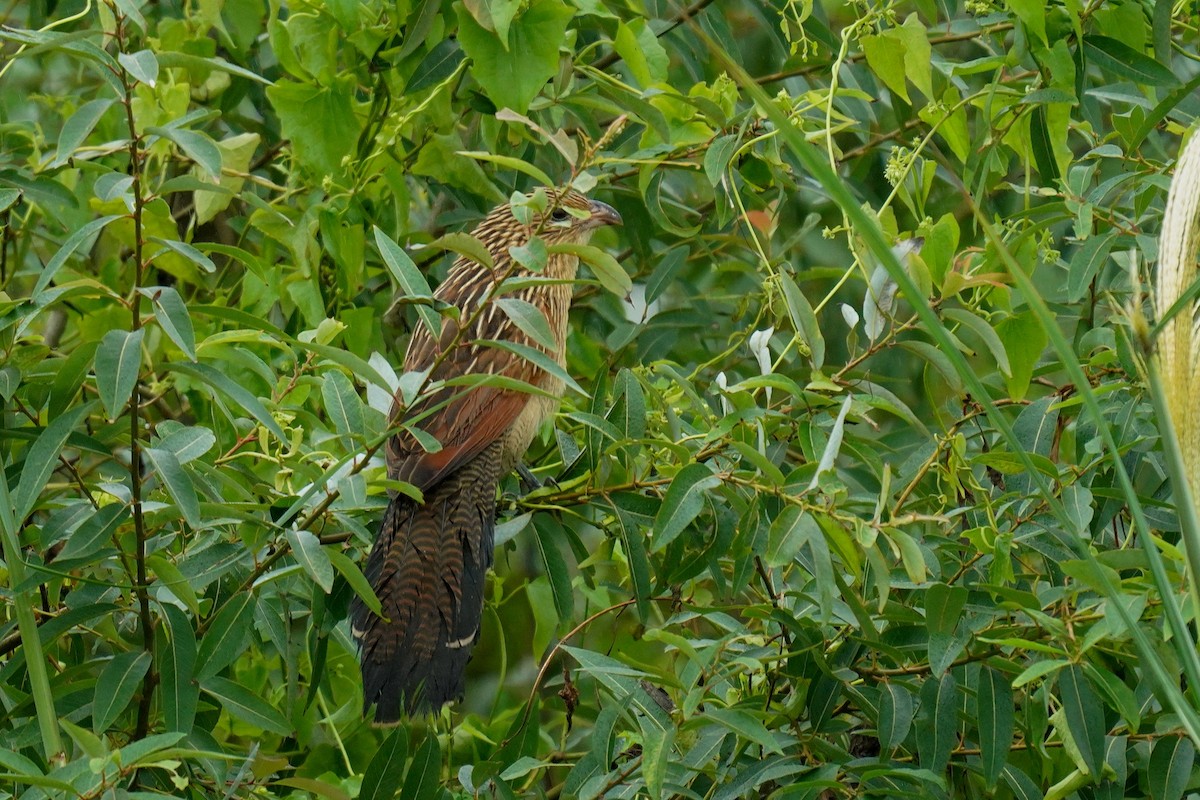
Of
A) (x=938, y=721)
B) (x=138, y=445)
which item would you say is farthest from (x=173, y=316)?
(x=938, y=721)

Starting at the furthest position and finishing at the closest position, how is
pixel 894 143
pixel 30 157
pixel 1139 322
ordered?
1. pixel 894 143
2. pixel 30 157
3. pixel 1139 322

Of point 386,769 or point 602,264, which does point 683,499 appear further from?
point 386,769

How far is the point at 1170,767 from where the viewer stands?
91.0 inches

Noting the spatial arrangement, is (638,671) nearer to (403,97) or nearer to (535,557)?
(403,97)

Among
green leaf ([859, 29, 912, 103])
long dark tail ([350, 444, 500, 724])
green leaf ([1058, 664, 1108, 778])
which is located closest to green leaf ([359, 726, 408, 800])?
long dark tail ([350, 444, 500, 724])

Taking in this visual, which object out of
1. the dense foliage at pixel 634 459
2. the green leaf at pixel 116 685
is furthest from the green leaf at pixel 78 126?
the green leaf at pixel 116 685

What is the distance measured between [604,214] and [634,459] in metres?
1.42

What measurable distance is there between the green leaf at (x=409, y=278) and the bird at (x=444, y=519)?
0.20 ft

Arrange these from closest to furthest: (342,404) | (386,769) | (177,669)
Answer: (177,669) < (386,769) < (342,404)

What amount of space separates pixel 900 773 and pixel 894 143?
7.78 feet

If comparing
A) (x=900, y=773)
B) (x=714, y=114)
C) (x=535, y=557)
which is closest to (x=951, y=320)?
(x=714, y=114)

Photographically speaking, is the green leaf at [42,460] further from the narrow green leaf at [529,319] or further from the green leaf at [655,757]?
the green leaf at [655,757]

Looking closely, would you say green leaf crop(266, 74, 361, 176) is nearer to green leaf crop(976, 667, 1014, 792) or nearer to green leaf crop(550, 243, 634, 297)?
green leaf crop(550, 243, 634, 297)

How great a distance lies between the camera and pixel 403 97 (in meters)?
3.56
